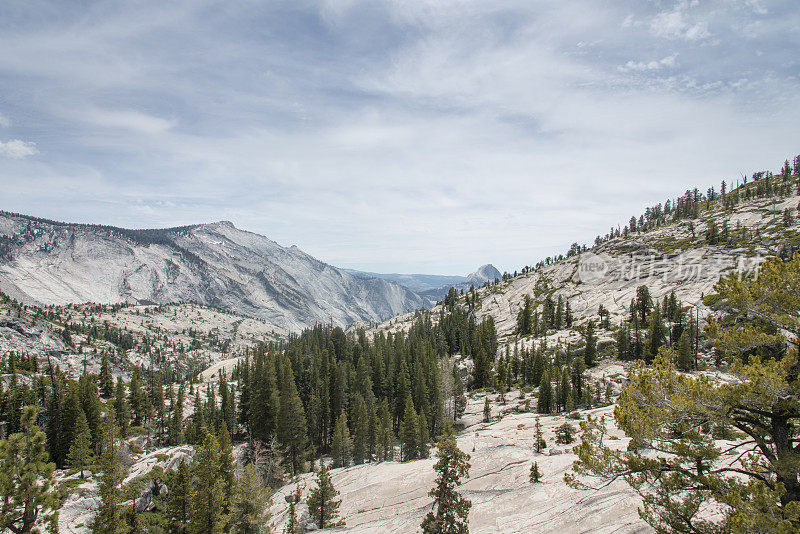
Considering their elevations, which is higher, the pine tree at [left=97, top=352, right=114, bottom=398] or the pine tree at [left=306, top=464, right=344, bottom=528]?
the pine tree at [left=306, top=464, right=344, bottom=528]

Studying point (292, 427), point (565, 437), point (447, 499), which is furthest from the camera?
point (292, 427)

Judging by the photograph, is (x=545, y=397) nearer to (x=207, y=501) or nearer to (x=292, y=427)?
(x=292, y=427)

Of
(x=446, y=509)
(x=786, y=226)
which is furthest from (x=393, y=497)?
(x=786, y=226)

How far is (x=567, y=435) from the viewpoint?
48781mm

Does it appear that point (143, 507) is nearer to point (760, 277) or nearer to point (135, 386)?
point (135, 386)

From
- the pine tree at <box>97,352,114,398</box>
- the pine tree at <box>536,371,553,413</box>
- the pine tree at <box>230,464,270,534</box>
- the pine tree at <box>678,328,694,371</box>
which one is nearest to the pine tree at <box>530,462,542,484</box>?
the pine tree at <box>230,464,270,534</box>

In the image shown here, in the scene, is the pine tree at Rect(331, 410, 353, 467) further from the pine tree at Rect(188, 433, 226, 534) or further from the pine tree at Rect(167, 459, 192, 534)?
the pine tree at Rect(188, 433, 226, 534)

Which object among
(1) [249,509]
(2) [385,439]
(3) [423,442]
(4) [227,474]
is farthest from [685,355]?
(4) [227,474]

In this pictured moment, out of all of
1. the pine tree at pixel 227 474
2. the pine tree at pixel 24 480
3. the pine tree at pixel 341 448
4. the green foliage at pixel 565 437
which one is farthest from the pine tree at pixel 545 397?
the pine tree at pixel 24 480

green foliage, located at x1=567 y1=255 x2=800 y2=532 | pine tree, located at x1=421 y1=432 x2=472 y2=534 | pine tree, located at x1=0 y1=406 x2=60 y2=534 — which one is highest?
green foliage, located at x1=567 y1=255 x2=800 y2=532

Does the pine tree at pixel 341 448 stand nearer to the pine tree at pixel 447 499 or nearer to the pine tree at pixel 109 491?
the pine tree at pixel 109 491

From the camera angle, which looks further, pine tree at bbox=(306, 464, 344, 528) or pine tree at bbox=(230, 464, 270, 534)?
pine tree at bbox=(306, 464, 344, 528)

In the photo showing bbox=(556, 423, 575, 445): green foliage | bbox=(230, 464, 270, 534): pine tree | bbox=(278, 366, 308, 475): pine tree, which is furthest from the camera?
bbox=(278, 366, 308, 475): pine tree

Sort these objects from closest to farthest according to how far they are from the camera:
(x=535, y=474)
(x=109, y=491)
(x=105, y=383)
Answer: (x=109, y=491), (x=535, y=474), (x=105, y=383)
